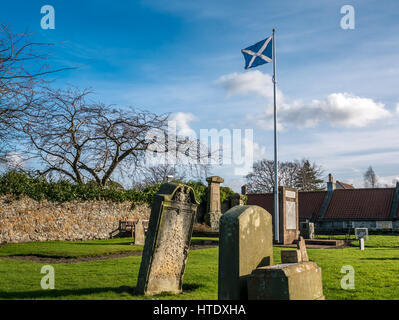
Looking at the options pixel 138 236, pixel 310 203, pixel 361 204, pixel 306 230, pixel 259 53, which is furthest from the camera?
pixel 310 203

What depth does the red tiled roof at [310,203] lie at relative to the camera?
120 feet

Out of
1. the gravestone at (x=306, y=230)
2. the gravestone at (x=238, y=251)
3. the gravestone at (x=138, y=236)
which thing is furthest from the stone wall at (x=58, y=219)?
the gravestone at (x=238, y=251)

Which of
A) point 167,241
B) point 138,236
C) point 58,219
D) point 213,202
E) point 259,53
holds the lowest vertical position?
point 138,236

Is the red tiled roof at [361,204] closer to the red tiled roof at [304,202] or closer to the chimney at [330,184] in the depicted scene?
the chimney at [330,184]

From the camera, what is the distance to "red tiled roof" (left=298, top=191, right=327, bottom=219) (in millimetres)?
36588

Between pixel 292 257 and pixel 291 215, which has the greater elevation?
pixel 292 257

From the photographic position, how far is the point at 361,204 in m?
35.4

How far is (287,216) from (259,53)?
8723 millimetres

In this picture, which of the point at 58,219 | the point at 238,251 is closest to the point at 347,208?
the point at 58,219

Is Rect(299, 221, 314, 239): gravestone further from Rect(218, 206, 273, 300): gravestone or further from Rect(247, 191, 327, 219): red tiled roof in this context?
Rect(218, 206, 273, 300): gravestone

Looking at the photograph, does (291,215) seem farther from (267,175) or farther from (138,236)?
(267,175)

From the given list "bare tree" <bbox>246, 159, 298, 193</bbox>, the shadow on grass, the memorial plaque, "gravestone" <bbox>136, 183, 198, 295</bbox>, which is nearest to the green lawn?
the shadow on grass
